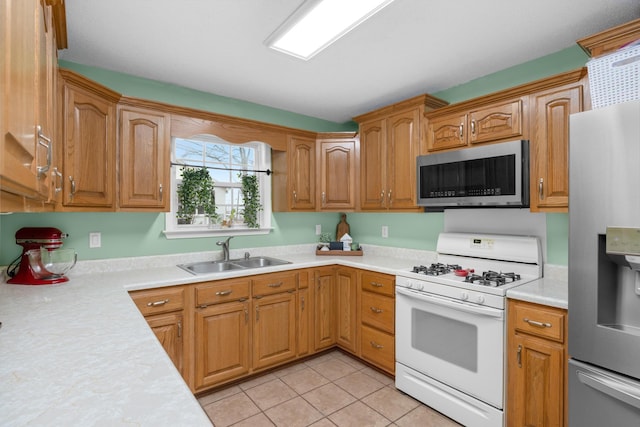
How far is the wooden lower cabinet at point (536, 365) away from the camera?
176 cm

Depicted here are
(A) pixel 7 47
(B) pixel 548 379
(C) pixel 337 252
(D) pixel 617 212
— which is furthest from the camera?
(C) pixel 337 252

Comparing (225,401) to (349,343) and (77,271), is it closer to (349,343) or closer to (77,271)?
(349,343)

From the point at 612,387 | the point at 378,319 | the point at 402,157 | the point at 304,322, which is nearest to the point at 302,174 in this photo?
the point at 402,157

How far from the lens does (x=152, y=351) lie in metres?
1.08

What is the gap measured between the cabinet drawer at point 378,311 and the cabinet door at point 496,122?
1433 millimetres

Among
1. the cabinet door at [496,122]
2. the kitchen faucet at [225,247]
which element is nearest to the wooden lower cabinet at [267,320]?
the kitchen faucet at [225,247]

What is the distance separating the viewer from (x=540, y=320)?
183 centimetres

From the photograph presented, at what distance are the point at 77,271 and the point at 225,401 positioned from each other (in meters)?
1.45

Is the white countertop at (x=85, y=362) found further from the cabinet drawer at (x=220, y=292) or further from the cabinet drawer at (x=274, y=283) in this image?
the cabinet drawer at (x=274, y=283)

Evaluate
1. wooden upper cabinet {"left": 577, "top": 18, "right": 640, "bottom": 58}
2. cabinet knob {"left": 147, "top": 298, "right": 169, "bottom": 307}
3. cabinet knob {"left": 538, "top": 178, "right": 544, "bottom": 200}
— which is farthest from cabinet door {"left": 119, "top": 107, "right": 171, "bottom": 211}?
wooden upper cabinet {"left": 577, "top": 18, "right": 640, "bottom": 58}

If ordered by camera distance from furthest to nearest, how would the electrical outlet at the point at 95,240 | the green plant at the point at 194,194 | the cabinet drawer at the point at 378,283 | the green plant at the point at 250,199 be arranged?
the green plant at the point at 250,199 → the green plant at the point at 194,194 → the cabinet drawer at the point at 378,283 → the electrical outlet at the point at 95,240

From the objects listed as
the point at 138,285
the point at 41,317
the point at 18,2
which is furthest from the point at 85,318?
the point at 18,2

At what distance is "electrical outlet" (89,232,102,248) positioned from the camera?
2.51 meters

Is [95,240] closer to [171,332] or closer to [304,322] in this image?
[171,332]
